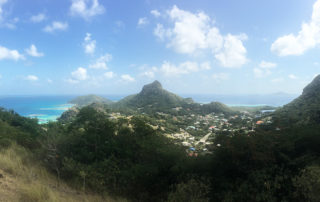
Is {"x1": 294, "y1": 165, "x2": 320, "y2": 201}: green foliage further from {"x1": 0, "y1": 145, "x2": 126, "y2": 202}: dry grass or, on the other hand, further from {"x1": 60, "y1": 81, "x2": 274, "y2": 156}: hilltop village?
{"x1": 60, "y1": 81, "x2": 274, "y2": 156}: hilltop village

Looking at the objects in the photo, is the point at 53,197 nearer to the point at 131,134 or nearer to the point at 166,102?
the point at 131,134

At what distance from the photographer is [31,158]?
24.1 feet

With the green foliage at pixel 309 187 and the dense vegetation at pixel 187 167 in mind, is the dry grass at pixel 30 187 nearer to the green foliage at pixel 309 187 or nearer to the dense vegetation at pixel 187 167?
the dense vegetation at pixel 187 167

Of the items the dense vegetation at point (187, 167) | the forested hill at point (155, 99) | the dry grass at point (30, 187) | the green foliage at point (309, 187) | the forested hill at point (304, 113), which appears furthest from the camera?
the forested hill at point (155, 99)

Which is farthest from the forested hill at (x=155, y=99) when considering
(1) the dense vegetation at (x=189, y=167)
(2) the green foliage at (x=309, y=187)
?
(2) the green foliage at (x=309, y=187)

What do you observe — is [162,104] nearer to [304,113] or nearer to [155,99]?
[155,99]

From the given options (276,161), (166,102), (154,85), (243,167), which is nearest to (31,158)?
(243,167)

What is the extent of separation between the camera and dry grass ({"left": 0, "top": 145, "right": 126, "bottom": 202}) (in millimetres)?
3943

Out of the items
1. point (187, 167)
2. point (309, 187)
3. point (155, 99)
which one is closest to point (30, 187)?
point (187, 167)

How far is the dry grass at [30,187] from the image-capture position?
3.94 metres

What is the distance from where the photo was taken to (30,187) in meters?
4.24

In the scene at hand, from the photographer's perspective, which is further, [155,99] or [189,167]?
[155,99]

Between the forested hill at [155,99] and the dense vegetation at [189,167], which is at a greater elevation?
the forested hill at [155,99]

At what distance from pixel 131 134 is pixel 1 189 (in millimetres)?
4917
